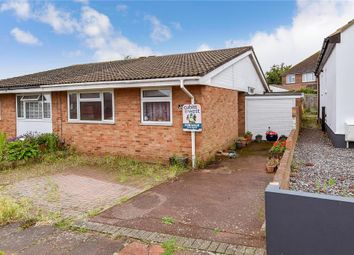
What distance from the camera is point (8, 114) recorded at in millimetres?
14969

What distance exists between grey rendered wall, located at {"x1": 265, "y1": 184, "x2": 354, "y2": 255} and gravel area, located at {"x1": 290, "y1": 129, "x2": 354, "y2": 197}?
9.80 feet

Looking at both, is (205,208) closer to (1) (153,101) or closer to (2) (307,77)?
(1) (153,101)

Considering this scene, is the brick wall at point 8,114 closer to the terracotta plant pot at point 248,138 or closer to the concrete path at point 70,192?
the concrete path at point 70,192

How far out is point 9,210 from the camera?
5836mm

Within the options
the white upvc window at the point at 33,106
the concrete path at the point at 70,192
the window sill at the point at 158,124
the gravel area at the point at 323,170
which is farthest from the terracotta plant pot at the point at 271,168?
the white upvc window at the point at 33,106

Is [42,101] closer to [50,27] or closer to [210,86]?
[210,86]

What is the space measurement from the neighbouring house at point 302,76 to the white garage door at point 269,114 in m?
36.4

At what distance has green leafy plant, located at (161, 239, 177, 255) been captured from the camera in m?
4.19

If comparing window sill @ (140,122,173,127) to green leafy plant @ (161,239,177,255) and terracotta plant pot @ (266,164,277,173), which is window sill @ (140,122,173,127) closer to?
terracotta plant pot @ (266,164,277,173)

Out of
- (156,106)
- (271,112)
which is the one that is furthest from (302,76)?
(156,106)

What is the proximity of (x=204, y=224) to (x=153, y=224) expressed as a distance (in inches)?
35.2

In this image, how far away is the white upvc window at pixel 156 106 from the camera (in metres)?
10.4

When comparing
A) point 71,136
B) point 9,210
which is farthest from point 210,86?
point 9,210

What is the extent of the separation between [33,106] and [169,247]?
1206cm
